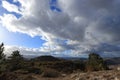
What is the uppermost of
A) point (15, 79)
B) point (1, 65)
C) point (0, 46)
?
point (0, 46)

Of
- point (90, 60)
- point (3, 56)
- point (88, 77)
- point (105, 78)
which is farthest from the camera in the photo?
point (90, 60)

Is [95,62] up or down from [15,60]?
down

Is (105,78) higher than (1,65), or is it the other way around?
(1,65)

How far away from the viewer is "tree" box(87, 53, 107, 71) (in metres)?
53.4

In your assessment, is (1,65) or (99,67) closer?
(1,65)

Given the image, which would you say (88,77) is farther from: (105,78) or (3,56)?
(3,56)

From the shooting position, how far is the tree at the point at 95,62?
53434 mm

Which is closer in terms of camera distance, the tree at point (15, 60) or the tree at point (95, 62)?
the tree at point (95, 62)

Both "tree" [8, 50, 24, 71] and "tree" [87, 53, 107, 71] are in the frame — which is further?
"tree" [8, 50, 24, 71]

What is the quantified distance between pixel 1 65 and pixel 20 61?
2361 cm

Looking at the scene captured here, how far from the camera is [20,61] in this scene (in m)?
62.2

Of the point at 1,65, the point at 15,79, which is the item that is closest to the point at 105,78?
the point at 15,79

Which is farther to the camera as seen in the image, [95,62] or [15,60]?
[15,60]

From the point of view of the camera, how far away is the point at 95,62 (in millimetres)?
54938
